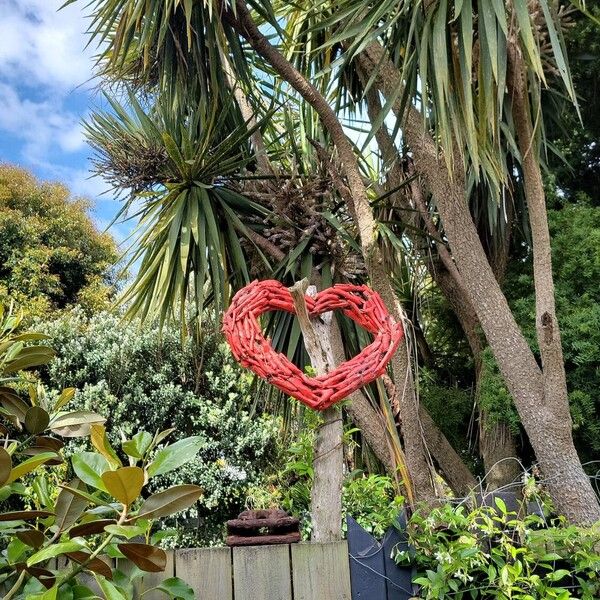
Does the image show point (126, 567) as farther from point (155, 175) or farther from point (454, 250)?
point (155, 175)

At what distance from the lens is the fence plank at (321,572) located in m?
1.36

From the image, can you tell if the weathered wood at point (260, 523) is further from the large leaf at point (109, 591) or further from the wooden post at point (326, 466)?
the large leaf at point (109, 591)

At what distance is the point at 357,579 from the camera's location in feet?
4.64

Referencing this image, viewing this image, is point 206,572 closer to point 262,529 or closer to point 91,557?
point 262,529

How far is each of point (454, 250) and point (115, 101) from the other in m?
2.66

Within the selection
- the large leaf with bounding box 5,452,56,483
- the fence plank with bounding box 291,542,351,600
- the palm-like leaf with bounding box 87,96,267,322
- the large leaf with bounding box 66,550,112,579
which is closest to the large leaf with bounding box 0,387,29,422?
the large leaf with bounding box 5,452,56,483

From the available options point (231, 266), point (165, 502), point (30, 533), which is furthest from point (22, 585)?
point (231, 266)

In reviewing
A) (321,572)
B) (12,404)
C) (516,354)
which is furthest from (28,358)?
(516,354)

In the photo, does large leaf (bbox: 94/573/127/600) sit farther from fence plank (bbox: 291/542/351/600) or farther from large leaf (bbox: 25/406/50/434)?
fence plank (bbox: 291/542/351/600)

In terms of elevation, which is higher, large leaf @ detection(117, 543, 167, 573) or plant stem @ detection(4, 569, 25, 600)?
large leaf @ detection(117, 543, 167, 573)

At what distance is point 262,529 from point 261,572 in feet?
0.34

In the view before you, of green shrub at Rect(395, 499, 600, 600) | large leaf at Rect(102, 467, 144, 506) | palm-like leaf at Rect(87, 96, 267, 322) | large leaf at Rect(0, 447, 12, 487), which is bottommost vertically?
green shrub at Rect(395, 499, 600, 600)

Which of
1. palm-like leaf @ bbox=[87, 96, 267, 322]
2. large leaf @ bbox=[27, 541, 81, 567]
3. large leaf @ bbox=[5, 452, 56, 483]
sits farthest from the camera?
palm-like leaf @ bbox=[87, 96, 267, 322]

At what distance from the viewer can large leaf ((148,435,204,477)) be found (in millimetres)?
881
